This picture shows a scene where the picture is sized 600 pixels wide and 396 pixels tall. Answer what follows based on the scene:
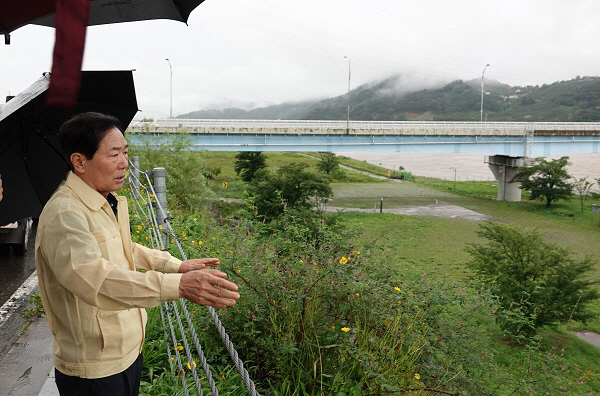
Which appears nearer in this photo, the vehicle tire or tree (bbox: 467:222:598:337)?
the vehicle tire

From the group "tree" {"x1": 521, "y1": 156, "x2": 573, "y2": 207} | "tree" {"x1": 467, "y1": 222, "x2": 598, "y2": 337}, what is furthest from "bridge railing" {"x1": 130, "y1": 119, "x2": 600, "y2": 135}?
"tree" {"x1": 467, "y1": 222, "x2": 598, "y2": 337}

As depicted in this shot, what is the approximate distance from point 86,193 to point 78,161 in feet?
0.39

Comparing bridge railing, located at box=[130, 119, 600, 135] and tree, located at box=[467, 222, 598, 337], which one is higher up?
bridge railing, located at box=[130, 119, 600, 135]

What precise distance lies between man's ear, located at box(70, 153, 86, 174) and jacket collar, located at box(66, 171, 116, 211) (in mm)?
27

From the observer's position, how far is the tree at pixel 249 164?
36.4m

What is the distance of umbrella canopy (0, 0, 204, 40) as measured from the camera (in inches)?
35.8

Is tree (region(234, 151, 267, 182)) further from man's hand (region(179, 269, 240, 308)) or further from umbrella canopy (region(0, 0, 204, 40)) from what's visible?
man's hand (region(179, 269, 240, 308))

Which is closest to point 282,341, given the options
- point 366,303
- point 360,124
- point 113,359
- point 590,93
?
point 366,303

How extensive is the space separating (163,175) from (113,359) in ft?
9.63

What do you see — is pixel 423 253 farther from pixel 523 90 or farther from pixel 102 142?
pixel 523 90

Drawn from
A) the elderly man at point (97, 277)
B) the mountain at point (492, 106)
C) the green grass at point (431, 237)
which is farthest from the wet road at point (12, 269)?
the mountain at point (492, 106)

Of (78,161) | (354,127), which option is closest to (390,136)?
(354,127)

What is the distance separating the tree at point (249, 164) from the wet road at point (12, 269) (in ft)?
90.5

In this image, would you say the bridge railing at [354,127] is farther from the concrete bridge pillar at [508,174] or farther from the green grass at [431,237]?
the green grass at [431,237]
